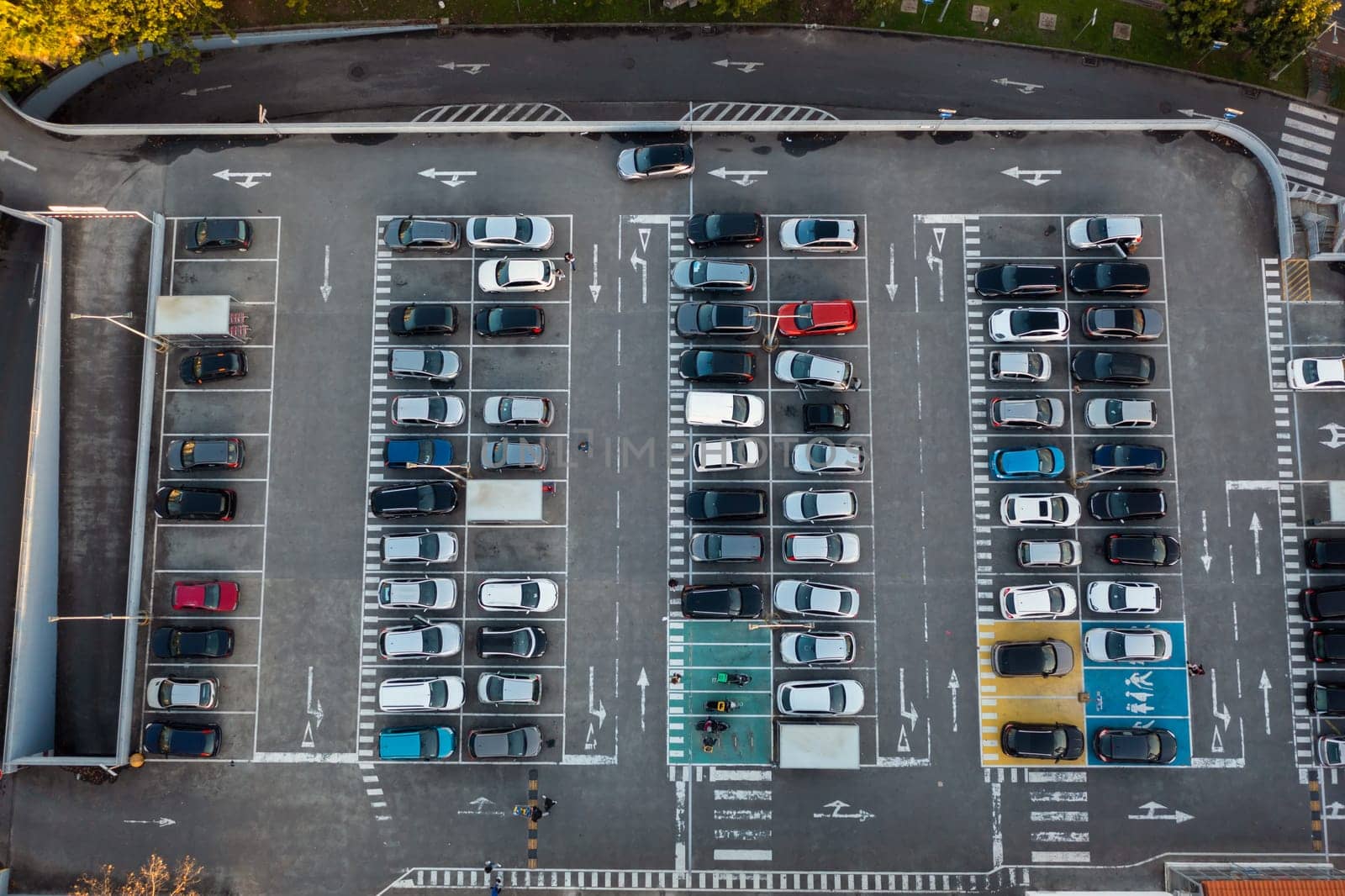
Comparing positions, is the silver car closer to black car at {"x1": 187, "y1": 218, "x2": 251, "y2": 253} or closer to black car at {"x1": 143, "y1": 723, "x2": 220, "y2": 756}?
black car at {"x1": 187, "y1": 218, "x2": 251, "y2": 253}

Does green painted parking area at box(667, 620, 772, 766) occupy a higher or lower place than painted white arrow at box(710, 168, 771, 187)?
lower

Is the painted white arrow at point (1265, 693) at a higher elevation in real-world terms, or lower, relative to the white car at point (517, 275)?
lower

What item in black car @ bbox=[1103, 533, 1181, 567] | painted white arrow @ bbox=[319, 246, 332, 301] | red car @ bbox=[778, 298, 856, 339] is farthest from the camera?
painted white arrow @ bbox=[319, 246, 332, 301]

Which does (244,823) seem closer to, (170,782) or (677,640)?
(170,782)

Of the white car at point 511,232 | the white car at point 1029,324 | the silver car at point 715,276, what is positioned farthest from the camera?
the white car at point 511,232

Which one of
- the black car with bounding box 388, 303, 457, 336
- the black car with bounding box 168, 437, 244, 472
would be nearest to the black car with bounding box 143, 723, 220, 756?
the black car with bounding box 168, 437, 244, 472

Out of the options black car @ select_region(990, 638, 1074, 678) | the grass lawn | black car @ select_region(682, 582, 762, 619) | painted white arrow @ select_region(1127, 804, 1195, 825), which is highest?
the grass lawn

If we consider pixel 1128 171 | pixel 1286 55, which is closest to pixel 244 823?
pixel 1128 171

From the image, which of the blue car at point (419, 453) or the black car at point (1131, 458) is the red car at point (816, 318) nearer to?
the black car at point (1131, 458)

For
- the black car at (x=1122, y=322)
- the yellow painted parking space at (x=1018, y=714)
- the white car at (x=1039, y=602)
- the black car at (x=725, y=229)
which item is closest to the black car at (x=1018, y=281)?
the black car at (x=1122, y=322)
